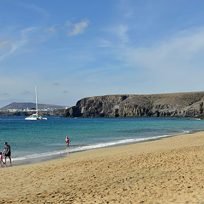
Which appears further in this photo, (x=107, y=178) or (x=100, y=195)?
(x=107, y=178)

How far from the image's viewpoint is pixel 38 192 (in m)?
13.7

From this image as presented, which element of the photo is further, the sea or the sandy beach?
the sea

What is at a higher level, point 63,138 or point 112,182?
point 63,138

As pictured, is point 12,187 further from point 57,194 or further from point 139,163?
point 139,163

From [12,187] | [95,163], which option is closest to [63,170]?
[95,163]

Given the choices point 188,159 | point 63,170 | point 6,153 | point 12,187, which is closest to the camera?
point 12,187

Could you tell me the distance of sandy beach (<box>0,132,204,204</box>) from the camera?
1223 centimetres

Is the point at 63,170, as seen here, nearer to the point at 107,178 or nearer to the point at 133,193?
the point at 107,178

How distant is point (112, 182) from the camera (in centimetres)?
1494

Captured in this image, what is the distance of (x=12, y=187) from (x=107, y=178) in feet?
11.2

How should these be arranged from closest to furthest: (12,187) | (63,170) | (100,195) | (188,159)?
1. (100,195)
2. (12,187)
3. (63,170)
4. (188,159)

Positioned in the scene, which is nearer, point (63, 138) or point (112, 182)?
point (112, 182)

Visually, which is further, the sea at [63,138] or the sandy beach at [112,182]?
the sea at [63,138]

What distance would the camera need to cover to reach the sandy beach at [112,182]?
12234 millimetres
